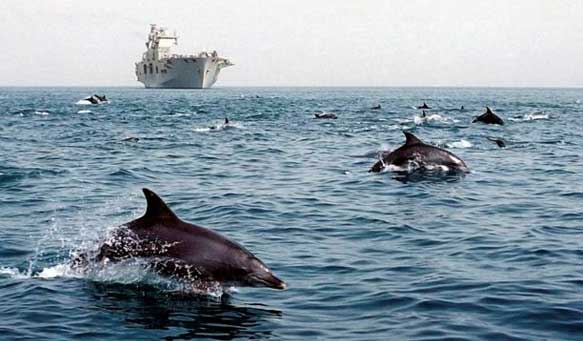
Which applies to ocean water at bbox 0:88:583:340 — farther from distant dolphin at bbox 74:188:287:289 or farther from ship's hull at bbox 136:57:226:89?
ship's hull at bbox 136:57:226:89

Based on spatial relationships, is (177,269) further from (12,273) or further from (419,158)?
(419,158)

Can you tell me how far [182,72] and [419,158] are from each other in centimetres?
14461

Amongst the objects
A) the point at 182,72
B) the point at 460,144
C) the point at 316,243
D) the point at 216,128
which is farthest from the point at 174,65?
the point at 316,243

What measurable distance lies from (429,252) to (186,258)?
4137 mm

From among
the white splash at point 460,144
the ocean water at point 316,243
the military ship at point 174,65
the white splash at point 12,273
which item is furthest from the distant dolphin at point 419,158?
the military ship at point 174,65

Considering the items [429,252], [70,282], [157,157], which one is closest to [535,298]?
[429,252]

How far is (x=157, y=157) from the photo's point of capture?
92.7 feet

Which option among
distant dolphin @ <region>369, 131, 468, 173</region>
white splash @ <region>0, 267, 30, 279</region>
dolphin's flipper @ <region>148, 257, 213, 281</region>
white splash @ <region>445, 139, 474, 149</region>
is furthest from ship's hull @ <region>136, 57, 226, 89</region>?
dolphin's flipper @ <region>148, 257, 213, 281</region>

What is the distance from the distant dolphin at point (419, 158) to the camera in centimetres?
2248

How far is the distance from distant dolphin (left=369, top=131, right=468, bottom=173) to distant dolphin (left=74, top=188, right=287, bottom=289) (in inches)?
495

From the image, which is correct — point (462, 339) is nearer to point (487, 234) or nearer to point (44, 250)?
point (487, 234)

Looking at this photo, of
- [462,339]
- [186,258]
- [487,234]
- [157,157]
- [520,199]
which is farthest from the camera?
[157,157]

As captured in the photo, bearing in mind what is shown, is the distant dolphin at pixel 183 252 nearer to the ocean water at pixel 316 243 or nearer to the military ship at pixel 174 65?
the ocean water at pixel 316 243

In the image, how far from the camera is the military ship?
159 m
